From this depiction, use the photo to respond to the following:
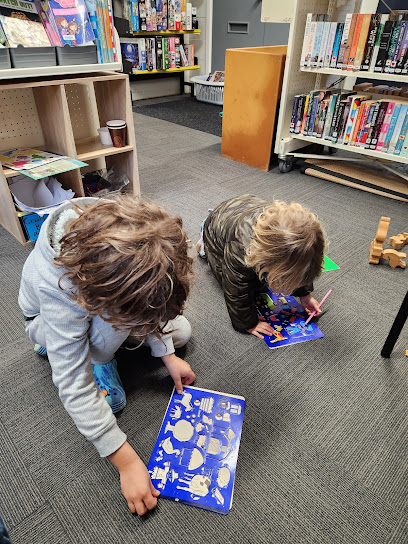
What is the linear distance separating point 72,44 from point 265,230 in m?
1.25

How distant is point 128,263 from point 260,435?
0.66 metres

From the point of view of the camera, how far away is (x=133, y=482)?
80 centimetres

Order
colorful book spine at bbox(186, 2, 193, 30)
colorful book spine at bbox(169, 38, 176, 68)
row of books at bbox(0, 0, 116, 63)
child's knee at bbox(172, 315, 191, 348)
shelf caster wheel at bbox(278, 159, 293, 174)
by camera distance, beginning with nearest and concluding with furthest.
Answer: child's knee at bbox(172, 315, 191, 348) < row of books at bbox(0, 0, 116, 63) < shelf caster wheel at bbox(278, 159, 293, 174) < colorful book spine at bbox(186, 2, 193, 30) < colorful book spine at bbox(169, 38, 176, 68)

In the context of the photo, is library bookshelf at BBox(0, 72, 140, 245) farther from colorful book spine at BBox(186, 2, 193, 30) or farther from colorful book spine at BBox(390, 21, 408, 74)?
colorful book spine at BBox(186, 2, 193, 30)

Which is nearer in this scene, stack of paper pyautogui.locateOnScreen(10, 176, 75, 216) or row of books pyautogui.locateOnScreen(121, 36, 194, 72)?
stack of paper pyautogui.locateOnScreen(10, 176, 75, 216)

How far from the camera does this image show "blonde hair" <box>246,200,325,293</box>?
0.96 m

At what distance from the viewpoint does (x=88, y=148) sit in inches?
72.3

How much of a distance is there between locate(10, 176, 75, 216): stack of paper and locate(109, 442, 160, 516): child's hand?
1242 millimetres

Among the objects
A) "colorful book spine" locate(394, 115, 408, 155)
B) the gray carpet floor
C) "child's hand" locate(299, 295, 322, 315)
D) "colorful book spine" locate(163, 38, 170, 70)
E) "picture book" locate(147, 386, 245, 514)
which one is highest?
"colorful book spine" locate(163, 38, 170, 70)

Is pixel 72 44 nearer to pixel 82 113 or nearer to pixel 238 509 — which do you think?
pixel 82 113

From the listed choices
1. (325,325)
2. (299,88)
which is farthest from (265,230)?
(299,88)

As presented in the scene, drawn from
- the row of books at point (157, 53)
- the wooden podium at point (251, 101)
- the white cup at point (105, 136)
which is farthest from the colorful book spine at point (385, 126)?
the row of books at point (157, 53)

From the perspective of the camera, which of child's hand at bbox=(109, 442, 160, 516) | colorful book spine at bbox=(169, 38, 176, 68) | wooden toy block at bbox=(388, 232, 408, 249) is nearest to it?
child's hand at bbox=(109, 442, 160, 516)

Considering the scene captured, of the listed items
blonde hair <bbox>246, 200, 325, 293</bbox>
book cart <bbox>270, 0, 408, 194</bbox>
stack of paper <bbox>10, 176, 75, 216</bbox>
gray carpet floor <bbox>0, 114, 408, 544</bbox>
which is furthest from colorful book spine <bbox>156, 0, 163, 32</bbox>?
blonde hair <bbox>246, 200, 325, 293</bbox>
